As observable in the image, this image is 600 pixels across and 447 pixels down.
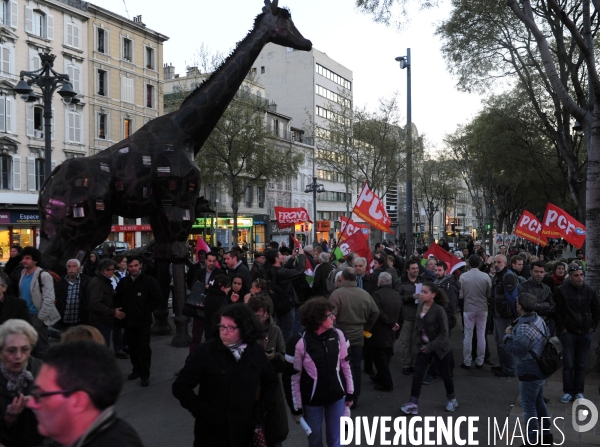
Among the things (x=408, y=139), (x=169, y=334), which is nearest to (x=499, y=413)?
(x=169, y=334)

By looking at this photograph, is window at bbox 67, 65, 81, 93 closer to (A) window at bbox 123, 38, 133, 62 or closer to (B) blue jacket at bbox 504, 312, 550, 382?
(A) window at bbox 123, 38, 133, 62

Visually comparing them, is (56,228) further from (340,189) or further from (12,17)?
(340,189)

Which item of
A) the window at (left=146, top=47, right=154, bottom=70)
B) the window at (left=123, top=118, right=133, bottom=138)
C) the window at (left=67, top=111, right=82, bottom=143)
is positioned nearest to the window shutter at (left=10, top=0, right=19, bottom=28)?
the window at (left=67, top=111, right=82, bottom=143)

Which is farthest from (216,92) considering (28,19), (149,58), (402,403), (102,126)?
(149,58)

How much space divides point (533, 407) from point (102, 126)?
35.4 meters

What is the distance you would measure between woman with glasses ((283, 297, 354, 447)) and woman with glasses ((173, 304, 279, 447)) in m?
0.81

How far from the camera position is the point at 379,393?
23.5ft

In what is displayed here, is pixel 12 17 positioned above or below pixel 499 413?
above

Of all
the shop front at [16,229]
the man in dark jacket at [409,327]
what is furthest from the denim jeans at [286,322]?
the shop front at [16,229]

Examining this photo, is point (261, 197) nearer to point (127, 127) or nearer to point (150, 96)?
point (150, 96)

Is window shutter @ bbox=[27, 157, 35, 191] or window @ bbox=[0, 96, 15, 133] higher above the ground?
window @ bbox=[0, 96, 15, 133]

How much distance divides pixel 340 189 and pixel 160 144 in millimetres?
53702

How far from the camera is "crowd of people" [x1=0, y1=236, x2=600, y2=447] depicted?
218cm

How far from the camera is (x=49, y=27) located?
1272 inches
